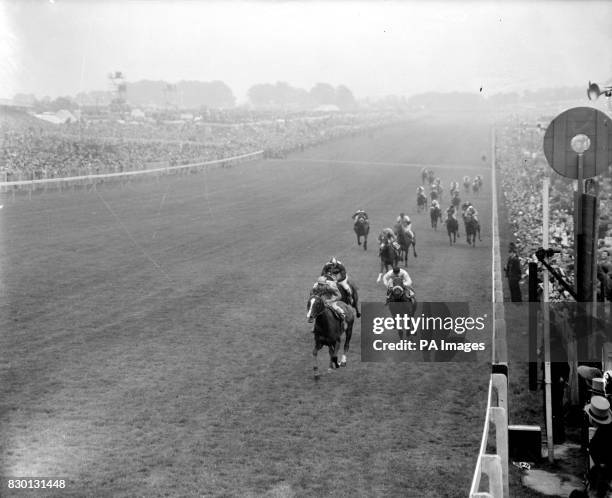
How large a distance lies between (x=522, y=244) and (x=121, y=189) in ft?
69.3

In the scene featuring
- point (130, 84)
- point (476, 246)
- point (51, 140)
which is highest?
point (130, 84)

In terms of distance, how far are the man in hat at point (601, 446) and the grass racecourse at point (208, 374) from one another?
136 cm

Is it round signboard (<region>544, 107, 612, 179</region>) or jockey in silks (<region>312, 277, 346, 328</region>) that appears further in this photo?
jockey in silks (<region>312, 277, 346, 328</region>)

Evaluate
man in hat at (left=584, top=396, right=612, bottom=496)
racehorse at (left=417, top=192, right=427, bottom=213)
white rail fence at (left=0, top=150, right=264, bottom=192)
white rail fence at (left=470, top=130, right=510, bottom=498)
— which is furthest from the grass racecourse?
racehorse at (left=417, top=192, right=427, bottom=213)

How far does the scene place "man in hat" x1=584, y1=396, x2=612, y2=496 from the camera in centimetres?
604

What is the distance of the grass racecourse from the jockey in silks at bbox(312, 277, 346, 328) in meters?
0.94

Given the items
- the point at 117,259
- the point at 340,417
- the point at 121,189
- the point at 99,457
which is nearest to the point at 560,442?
the point at 340,417

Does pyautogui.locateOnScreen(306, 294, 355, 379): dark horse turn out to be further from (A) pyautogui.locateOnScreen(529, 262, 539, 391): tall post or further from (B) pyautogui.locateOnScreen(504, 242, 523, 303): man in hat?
(B) pyautogui.locateOnScreen(504, 242, 523, 303): man in hat

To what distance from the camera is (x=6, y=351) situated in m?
11.5

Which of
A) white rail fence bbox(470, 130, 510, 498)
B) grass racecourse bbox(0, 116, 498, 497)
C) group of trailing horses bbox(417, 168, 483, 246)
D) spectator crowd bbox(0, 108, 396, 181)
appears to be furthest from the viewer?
spectator crowd bbox(0, 108, 396, 181)

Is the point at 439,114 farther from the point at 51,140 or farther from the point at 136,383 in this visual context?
the point at 136,383

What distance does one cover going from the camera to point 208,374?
1065 centimetres

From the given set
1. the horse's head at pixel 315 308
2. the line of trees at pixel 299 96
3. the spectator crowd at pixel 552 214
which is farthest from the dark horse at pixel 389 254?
the line of trees at pixel 299 96

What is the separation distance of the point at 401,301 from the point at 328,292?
4.54 ft
